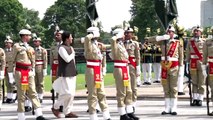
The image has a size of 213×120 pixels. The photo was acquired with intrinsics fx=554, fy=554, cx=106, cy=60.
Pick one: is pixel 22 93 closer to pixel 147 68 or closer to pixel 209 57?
pixel 209 57

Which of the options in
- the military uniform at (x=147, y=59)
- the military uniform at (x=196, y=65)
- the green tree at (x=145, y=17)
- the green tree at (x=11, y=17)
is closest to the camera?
the military uniform at (x=196, y=65)

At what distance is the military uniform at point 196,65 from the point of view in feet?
49.7

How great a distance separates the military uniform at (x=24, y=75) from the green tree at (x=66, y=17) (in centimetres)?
7171

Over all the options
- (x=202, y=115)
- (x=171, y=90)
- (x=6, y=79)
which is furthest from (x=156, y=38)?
(x=6, y=79)

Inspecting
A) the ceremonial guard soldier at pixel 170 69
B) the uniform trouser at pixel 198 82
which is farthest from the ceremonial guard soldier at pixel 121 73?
the uniform trouser at pixel 198 82

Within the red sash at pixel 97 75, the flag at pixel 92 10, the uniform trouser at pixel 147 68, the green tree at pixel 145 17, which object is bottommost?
the uniform trouser at pixel 147 68

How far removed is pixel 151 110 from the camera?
572 inches

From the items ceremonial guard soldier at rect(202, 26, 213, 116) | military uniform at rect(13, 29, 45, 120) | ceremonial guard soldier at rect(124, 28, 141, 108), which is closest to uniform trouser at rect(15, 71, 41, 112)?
military uniform at rect(13, 29, 45, 120)

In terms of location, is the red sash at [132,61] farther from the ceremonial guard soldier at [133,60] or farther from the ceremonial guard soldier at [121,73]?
the ceremonial guard soldier at [121,73]

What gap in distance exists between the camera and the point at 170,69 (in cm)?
1326

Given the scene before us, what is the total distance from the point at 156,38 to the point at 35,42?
4.51 metres

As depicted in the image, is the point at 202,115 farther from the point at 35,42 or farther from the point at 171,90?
the point at 35,42

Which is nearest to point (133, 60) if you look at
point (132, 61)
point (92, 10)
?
point (132, 61)

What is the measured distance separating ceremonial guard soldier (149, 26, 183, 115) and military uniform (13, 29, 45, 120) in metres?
3.00
